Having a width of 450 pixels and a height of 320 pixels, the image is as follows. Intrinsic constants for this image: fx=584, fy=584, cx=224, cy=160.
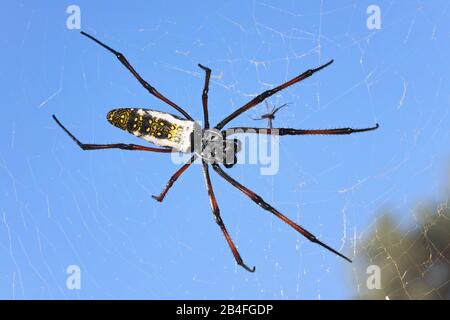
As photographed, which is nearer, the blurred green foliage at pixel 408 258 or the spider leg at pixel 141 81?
the spider leg at pixel 141 81

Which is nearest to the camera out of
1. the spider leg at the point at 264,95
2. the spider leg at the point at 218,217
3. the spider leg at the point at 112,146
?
the spider leg at the point at 264,95

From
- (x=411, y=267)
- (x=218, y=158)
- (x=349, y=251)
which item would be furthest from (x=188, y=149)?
(x=411, y=267)

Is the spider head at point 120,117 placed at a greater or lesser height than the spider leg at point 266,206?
greater

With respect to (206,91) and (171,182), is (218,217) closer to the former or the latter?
(171,182)

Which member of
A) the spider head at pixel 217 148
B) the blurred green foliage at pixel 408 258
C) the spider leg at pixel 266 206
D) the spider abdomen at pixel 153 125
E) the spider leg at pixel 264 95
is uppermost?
the spider leg at pixel 264 95

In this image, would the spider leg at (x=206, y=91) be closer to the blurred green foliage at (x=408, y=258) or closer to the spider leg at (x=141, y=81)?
the spider leg at (x=141, y=81)

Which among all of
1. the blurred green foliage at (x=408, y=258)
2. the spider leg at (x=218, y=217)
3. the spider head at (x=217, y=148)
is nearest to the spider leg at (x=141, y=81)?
the spider head at (x=217, y=148)
